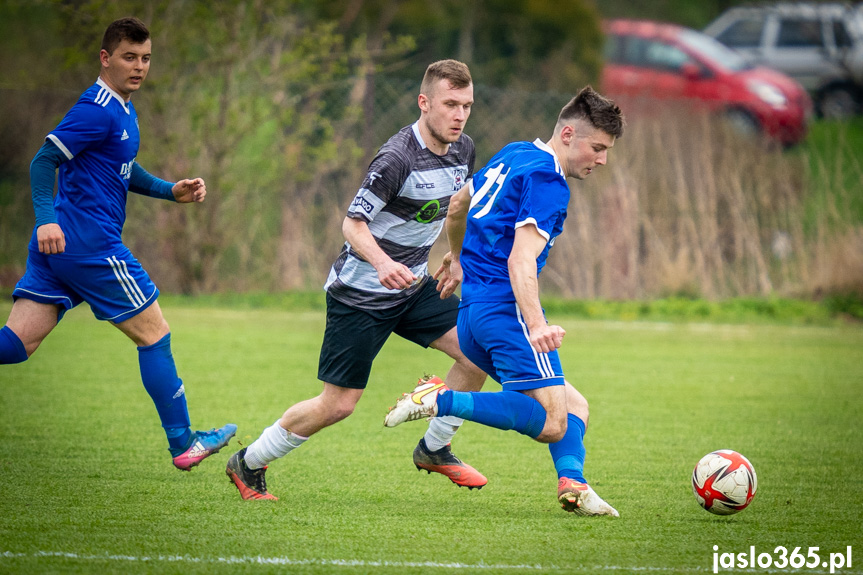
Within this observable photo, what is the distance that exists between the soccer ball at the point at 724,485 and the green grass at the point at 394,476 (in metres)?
0.08

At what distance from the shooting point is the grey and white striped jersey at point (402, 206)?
4562mm

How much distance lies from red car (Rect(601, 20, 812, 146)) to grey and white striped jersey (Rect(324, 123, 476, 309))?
32.3ft

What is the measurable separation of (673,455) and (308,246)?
8946 millimetres

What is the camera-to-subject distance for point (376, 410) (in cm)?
709

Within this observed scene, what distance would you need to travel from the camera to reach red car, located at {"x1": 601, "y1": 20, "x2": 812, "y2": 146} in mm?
14602

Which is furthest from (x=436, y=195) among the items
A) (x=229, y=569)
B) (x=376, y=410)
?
Result: (x=376, y=410)

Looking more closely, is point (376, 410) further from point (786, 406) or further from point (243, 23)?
point (243, 23)

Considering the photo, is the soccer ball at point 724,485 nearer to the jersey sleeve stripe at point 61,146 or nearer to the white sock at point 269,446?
the white sock at point 269,446

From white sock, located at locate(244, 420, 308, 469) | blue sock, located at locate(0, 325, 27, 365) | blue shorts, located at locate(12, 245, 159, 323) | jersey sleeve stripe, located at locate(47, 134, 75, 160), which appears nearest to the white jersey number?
white sock, located at locate(244, 420, 308, 469)

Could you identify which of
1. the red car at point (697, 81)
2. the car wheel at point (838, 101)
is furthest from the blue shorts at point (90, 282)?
the car wheel at point (838, 101)

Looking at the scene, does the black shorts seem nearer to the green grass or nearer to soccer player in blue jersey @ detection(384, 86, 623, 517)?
soccer player in blue jersey @ detection(384, 86, 623, 517)

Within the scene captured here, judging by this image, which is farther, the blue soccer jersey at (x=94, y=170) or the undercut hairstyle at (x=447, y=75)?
the blue soccer jersey at (x=94, y=170)

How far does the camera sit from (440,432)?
495 cm

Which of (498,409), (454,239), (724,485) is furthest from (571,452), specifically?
(454,239)
